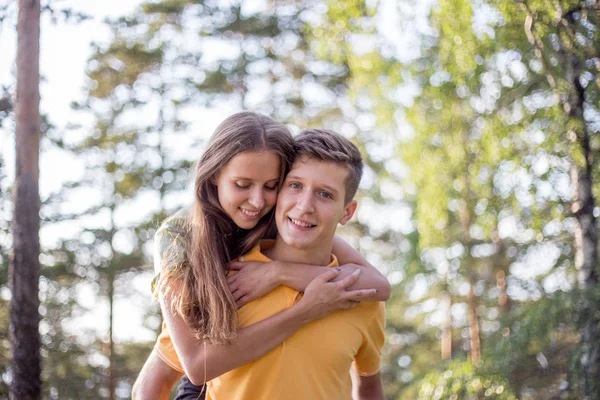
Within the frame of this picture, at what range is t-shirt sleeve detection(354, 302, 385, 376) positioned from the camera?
116 inches

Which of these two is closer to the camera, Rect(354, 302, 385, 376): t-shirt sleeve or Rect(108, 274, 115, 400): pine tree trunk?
Rect(354, 302, 385, 376): t-shirt sleeve

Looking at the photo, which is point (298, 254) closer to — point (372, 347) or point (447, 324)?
point (372, 347)

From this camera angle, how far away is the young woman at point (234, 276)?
8.52 feet

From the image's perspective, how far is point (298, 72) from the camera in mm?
14070

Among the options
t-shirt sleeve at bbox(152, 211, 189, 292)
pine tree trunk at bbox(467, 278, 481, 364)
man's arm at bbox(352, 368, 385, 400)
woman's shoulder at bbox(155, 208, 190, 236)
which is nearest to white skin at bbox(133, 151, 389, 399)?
t-shirt sleeve at bbox(152, 211, 189, 292)

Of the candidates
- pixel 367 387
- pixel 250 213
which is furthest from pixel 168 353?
pixel 367 387

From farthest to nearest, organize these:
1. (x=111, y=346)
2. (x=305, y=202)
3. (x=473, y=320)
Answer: (x=111, y=346), (x=473, y=320), (x=305, y=202)

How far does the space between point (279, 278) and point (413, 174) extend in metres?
5.37

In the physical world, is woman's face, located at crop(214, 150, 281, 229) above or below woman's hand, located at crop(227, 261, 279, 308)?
above

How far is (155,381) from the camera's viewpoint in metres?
2.86

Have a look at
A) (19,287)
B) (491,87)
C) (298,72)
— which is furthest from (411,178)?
(298,72)

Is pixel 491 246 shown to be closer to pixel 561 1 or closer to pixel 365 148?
pixel 365 148

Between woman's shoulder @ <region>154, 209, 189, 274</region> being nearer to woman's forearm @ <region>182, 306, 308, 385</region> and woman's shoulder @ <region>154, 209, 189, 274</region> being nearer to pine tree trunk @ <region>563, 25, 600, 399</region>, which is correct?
woman's forearm @ <region>182, 306, 308, 385</region>

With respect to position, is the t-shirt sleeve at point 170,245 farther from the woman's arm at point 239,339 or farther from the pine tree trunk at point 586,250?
the pine tree trunk at point 586,250
